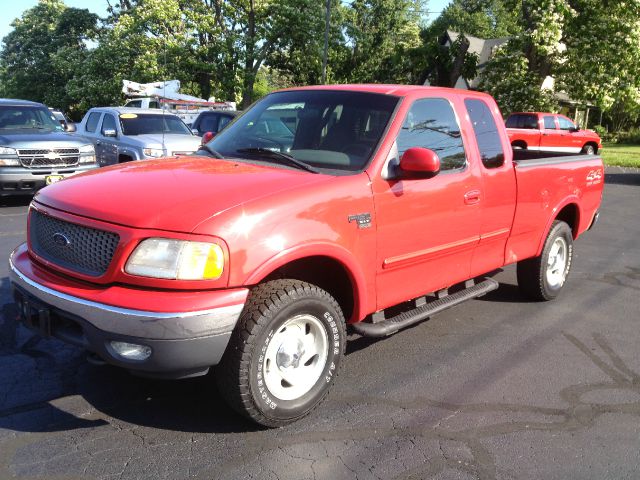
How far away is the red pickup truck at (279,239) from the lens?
9.37 feet

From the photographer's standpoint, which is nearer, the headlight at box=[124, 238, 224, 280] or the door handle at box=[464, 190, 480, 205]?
the headlight at box=[124, 238, 224, 280]

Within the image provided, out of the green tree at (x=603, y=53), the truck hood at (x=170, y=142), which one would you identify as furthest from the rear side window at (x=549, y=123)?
the truck hood at (x=170, y=142)

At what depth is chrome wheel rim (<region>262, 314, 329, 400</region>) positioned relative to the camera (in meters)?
3.22

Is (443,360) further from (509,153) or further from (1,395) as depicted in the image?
(1,395)

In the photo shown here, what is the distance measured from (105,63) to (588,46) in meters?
24.7

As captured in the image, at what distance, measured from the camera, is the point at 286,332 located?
10.8 feet

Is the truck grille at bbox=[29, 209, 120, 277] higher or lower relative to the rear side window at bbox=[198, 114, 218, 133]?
lower

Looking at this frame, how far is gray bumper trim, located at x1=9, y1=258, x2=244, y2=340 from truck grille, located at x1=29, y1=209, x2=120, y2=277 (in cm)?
20

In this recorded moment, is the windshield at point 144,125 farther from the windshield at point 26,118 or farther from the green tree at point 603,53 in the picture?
the green tree at point 603,53

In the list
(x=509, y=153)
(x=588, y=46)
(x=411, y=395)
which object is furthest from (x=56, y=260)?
(x=588, y=46)

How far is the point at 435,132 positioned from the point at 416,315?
1.30m

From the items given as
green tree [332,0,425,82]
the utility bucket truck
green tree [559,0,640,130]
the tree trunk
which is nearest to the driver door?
the utility bucket truck

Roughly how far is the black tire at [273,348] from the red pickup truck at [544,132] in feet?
61.9

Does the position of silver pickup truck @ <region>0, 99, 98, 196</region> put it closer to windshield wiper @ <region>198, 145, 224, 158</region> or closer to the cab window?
windshield wiper @ <region>198, 145, 224, 158</region>
